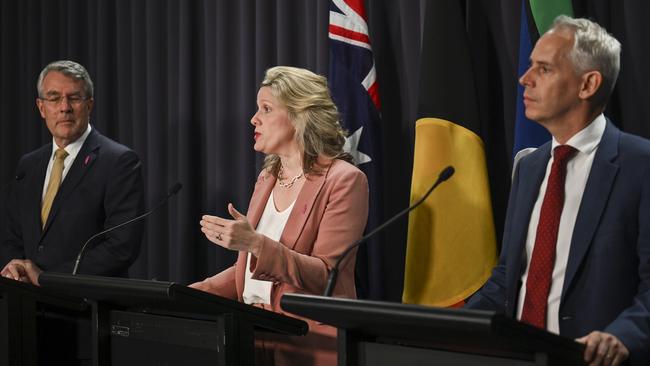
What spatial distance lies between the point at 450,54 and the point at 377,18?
63 cm

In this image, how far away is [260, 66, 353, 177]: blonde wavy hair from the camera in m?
3.62

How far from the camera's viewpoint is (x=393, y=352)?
237 centimetres

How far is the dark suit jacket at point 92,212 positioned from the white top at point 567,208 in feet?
6.68

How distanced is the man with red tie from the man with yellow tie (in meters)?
1.91

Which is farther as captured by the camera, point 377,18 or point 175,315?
point 377,18

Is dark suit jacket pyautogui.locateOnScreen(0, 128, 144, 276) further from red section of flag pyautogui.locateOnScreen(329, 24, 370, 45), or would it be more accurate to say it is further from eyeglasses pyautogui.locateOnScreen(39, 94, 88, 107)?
red section of flag pyautogui.locateOnScreen(329, 24, 370, 45)

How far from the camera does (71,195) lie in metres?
4.32

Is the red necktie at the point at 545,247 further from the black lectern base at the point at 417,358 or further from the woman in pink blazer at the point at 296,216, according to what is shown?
the woman in pink blazer at the point at 296,216

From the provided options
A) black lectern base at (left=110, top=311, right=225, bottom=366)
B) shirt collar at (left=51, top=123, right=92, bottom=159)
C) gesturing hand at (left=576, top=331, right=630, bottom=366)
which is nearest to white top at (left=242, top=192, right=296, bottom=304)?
black lectern base at (left=110, top=311, right=225, bottom=366)

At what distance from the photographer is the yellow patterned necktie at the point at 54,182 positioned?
4.41 metres

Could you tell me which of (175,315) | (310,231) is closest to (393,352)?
(175,315)

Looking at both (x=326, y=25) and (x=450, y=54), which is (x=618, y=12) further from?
(x=326, y=25)

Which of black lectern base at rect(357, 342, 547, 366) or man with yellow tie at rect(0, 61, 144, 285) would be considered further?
man with yellow tie at rect(0, 61, 144, 285)

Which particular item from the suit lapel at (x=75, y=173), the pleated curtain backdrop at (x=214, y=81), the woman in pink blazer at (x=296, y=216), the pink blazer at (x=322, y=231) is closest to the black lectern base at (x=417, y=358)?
the woman in pink blazer at (x=296, y=216)
